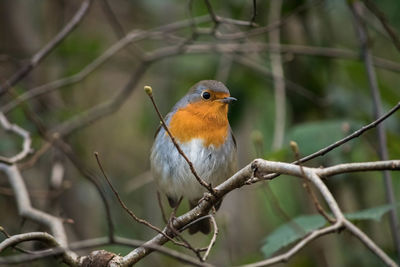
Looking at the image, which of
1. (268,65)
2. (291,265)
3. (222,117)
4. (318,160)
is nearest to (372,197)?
(318,160)

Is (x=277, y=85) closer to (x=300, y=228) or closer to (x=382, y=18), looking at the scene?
(x=382, y=18)

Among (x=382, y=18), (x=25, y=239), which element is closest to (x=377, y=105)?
(x=382, y=18)

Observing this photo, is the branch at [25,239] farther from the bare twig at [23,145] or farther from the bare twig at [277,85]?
the bare twig at [277,85]

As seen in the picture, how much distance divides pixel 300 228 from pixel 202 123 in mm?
1065

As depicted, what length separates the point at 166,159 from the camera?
385cm

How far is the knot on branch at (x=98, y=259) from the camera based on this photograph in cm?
264

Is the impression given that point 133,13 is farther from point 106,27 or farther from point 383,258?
point 383,258

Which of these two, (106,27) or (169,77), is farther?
(106,27)

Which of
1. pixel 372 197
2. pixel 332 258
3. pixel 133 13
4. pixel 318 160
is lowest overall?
pixel 332 258

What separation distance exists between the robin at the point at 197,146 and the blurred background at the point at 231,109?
0.46 metres

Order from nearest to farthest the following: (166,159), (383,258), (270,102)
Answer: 1. (383,258)
2. (166,159)
3. (270,102)

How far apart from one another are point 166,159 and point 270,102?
174 cm

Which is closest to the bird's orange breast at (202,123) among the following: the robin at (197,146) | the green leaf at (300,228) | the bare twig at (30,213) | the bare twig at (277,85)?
the robin at (197,146)

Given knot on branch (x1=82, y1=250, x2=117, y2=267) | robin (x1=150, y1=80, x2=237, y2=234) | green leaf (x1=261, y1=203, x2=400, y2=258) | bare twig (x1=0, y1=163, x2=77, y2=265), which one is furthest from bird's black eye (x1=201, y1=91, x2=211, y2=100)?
knot on branch (x1=82, y1=250, x2=117, y2=267)
